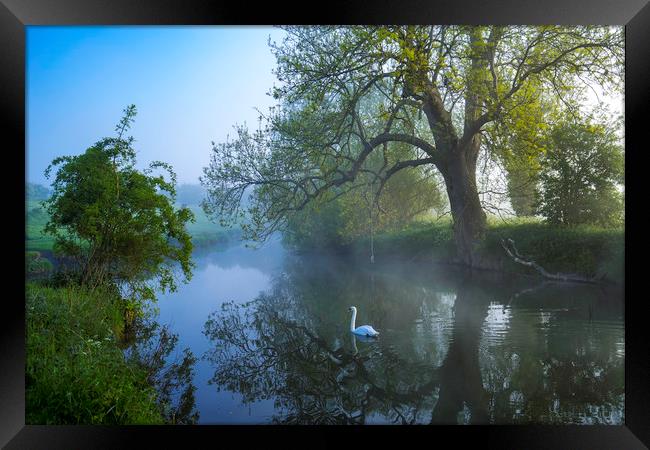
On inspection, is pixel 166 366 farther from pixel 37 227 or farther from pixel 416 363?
pixel 416 363

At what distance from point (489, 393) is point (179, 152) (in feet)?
13.7

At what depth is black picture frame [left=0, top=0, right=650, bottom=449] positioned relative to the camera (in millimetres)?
3213

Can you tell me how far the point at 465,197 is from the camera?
7523 mm

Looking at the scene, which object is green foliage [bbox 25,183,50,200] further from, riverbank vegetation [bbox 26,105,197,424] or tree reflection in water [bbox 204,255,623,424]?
tree reflection in water [bbox 204,255,623,424]

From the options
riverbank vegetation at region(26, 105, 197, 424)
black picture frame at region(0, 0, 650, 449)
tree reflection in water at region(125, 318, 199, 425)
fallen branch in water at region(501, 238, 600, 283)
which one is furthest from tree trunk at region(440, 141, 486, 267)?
A: tree reflection in water at region(125, 318, 199, 425)

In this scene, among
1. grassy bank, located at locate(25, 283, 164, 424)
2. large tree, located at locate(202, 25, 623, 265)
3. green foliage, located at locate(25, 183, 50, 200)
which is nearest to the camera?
grassy bank, located at locate(25, 283, 164, 424)

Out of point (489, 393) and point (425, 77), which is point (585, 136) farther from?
point (489, 393)

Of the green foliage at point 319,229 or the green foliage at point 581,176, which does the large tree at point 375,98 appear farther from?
the green foliage at point 581,176

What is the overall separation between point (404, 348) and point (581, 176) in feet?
11.7

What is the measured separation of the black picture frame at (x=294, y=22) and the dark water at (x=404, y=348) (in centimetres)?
64

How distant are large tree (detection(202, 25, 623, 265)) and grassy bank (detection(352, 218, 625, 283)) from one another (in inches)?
Result: 16.2

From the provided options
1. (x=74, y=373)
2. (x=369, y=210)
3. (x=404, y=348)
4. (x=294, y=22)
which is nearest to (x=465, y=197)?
(x=369, y=210)

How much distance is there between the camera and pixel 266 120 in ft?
21.4

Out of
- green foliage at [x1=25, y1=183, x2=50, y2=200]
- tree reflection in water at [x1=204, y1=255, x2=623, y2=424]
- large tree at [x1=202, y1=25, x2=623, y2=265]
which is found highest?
large tree at [x1=202, y1=25, x2=623, y2=265]
